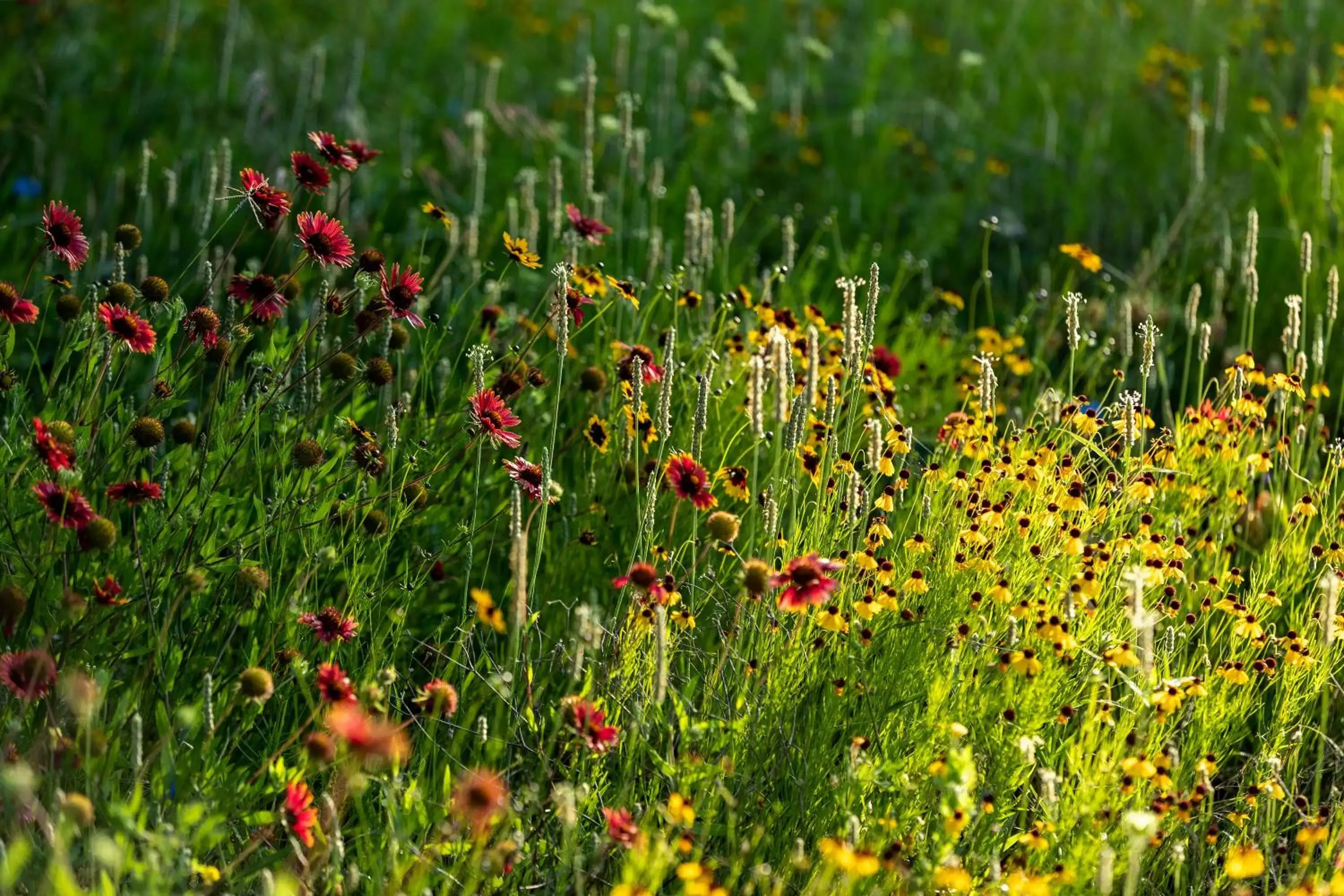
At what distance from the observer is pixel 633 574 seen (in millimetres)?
2018

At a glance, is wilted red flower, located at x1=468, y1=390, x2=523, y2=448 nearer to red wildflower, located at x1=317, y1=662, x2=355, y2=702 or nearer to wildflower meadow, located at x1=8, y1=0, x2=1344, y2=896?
wildflower meadow, located at x1=8, y1=0, x2=1344, y2=896

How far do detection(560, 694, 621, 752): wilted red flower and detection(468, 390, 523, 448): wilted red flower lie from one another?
21.3 inches

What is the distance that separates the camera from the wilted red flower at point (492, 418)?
7.99ft

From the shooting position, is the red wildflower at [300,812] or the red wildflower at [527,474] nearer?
the red wildflower at [300,812]

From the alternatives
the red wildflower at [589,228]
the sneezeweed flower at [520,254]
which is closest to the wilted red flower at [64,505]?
the sneezeweed flower at [520,254]

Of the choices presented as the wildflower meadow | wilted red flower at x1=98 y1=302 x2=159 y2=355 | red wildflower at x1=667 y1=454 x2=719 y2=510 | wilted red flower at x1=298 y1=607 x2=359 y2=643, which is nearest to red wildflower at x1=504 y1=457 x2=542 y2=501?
the wildflower meadow

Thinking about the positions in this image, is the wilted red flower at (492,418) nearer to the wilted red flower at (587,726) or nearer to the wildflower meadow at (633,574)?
the wildflower meadow at (633,574)

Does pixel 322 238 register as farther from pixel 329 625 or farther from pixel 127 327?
pixel 329 625

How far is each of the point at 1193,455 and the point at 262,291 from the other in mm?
1787

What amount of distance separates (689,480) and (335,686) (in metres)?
Answer: 0.71

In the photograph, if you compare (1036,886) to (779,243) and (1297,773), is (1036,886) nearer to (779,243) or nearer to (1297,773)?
(1297,773)

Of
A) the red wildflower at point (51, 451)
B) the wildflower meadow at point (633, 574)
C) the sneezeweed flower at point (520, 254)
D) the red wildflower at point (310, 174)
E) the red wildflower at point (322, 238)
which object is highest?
the red wildflower at point (310, 174)

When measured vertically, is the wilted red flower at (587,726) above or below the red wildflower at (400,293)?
below

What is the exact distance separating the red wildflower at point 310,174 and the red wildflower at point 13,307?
51 centimetres
